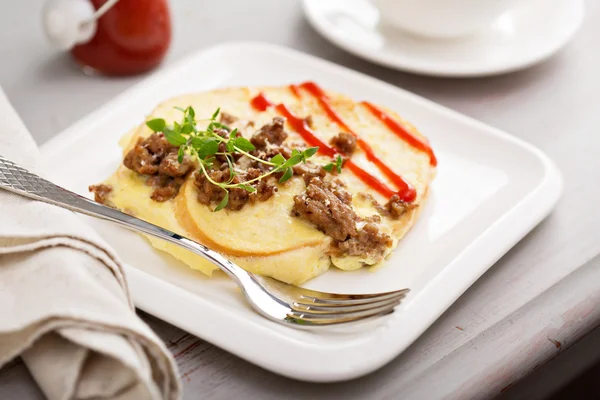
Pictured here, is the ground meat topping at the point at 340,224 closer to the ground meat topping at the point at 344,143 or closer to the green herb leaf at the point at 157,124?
the ground meat topping at the point at 344,143

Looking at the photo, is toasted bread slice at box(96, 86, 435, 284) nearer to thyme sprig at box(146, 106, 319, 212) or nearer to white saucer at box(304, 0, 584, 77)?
thyme sprig at box(146, 106, 319, 212)

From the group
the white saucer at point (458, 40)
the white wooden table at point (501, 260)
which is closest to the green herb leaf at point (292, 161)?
the white wooden table at point (501, 260)

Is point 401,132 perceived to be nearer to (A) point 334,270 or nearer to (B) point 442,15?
(A) point 334,270

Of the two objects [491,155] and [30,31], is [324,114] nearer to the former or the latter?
[491,155]

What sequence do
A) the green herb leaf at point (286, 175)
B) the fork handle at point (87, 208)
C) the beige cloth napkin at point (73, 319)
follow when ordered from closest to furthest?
1. the beige cloth napkin at point (73, 319)
2. the fork handle at point (87, 208)
3. the green herb leaf at point (286, 175)

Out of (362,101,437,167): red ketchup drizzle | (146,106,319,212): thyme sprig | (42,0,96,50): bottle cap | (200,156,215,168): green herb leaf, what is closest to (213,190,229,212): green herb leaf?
(146,106,319,212): thyme sprig

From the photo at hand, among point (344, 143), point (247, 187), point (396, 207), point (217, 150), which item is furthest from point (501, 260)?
point (217, 150)
